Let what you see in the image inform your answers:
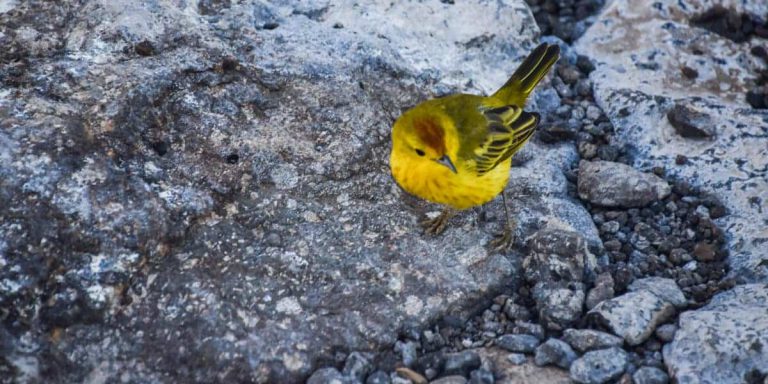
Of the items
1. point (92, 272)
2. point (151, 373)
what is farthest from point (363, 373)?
point (92, 272)

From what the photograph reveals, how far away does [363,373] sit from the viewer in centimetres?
383

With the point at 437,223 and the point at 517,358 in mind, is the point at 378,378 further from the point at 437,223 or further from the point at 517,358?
the point at 437,223

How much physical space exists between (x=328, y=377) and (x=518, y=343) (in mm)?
943

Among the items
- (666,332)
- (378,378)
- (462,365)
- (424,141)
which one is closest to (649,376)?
(666,332)

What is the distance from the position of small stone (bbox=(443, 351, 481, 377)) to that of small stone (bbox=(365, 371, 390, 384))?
0.95 ft

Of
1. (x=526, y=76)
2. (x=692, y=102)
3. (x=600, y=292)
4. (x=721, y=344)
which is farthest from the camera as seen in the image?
(x=692, y=102)

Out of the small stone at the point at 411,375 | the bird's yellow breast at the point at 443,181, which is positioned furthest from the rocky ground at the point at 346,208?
the bird's yellow breast at the point at 443,181

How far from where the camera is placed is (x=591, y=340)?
384 cm

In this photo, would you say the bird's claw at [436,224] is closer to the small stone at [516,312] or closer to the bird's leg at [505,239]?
the bird's leg at [505,239]

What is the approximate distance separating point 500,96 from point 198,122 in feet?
6.15

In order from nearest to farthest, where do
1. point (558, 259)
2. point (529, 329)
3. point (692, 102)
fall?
point (529, 329)
point (558, 259)
point (692, 102)

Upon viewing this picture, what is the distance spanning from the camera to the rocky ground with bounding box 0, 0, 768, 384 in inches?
149

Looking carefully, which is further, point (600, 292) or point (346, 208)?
point (346, 208)

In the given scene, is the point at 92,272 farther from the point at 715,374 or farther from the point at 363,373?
the point at 715,374
